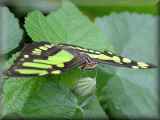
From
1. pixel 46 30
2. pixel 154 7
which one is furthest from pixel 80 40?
pixel 154 7

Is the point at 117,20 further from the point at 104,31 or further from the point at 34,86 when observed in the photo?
the point at 34,86

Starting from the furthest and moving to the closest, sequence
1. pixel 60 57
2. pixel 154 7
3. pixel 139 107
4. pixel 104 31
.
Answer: pixel 154 7
pixel 104 31
pixel 139 107
pixel 60 57

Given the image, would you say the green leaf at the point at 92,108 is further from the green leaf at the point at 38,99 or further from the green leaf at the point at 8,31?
the green leaf at the point at 8,31

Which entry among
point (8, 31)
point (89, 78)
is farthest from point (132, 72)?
point (8, 31)

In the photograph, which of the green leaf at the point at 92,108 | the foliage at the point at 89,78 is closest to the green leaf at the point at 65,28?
the foliage at the point at 89,78

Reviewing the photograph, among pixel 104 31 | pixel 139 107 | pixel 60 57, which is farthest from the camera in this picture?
pixel 104 31

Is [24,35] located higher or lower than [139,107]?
higher

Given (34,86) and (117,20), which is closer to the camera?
(34,86)
